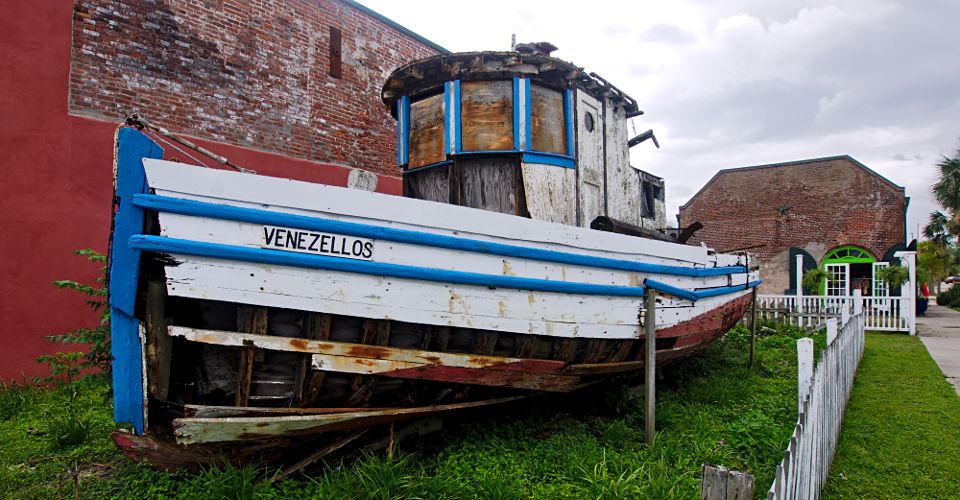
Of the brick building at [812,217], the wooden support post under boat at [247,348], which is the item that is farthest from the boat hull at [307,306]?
the brick building at [812,217]

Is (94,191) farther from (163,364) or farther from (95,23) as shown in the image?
(163,364)

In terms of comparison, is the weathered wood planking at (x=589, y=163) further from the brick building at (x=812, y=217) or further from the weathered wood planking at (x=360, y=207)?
the brick building at (x=812, y=217)

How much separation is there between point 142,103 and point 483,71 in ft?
15.8

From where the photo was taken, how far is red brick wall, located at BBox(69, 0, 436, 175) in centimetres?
639

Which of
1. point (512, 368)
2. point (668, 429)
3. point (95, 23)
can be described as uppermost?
point (95, 23)

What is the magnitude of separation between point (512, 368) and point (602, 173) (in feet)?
9.19

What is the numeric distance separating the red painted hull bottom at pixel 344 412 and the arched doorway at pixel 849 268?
20.0m

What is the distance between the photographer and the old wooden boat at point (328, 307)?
2.76 meters

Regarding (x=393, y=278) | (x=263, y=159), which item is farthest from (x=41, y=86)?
(x=393, y=278)

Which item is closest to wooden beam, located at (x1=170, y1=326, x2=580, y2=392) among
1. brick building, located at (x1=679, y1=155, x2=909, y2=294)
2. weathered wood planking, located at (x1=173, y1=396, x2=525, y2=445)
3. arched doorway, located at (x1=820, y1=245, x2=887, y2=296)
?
weathered wood planking, located at (x1=173, y1=396, x2=525, y2=445)

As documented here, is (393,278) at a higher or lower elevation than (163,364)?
higher

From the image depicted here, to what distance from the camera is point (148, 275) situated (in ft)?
9.28

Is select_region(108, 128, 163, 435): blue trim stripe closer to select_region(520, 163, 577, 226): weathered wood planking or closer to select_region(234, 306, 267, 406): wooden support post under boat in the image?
select_region(234, 306, 267, 406): wooden support post under boat

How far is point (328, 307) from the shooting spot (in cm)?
299
